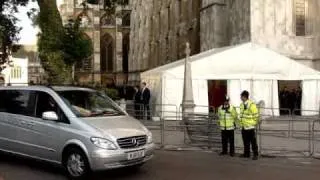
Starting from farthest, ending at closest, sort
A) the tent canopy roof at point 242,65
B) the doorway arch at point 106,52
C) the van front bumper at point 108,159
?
the doorway arch at point 106,52 → the tent canopy roof at point 242,65 → the van front bumper at point 108,159

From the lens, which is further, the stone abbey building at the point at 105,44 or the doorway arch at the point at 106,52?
the doorway arch at the point at 106,52

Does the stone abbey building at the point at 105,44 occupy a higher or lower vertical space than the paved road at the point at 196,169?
higher

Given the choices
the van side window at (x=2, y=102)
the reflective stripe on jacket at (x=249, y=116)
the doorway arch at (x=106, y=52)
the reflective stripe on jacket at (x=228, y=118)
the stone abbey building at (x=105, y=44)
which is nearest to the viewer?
the van side window at (x=2, y=102)

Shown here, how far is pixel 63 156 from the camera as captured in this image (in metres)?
11.3

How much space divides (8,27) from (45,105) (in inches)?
670

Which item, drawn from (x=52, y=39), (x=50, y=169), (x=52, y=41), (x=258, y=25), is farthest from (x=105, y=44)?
(x=50, y=169)

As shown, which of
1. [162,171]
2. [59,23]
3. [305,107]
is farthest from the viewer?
[305,107]

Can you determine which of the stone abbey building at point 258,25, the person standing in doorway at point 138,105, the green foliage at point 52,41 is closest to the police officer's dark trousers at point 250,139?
the person standing in doorway at point 138,105

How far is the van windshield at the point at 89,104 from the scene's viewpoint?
1167 centimetres

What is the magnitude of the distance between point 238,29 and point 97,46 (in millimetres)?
42048

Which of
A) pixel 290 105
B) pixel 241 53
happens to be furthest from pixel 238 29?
pixel 241 53

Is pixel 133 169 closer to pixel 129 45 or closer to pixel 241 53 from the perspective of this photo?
pixel 241 53

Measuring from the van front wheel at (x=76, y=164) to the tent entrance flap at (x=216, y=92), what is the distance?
11943 mm

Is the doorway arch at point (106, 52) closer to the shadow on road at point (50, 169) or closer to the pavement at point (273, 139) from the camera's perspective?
the pavement at point (273, 139)
